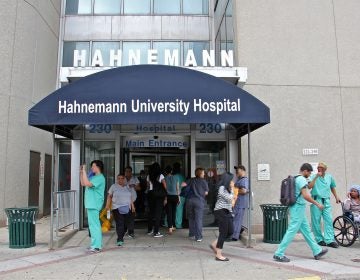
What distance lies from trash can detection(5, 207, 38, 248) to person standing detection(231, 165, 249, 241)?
14.5ft

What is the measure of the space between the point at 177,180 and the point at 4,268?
474 cm

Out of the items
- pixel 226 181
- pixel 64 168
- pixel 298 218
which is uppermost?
pixel 64 168

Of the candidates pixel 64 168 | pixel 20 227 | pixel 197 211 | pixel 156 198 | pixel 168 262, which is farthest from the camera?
pixel 64 168

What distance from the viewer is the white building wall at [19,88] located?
40.6 ft

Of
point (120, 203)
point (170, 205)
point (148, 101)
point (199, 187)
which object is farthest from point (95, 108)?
point (170, 205)

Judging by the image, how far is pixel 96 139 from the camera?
1092 cm

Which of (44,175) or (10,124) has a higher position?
(10,124)

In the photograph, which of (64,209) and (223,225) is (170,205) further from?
(223,225)

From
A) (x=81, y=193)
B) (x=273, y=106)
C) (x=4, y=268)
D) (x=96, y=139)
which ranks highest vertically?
(x=273, y=106)

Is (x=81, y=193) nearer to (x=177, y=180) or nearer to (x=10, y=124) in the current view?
(x=177, y=180)

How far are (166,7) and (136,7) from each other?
128 cm

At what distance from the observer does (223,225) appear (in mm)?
7254

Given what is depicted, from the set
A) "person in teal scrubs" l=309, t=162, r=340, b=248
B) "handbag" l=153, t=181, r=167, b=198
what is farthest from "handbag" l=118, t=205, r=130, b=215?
"person in teal scrubs" l=309, t=162, r=340, b=248

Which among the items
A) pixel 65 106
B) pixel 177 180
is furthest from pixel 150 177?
pixel 65 106
